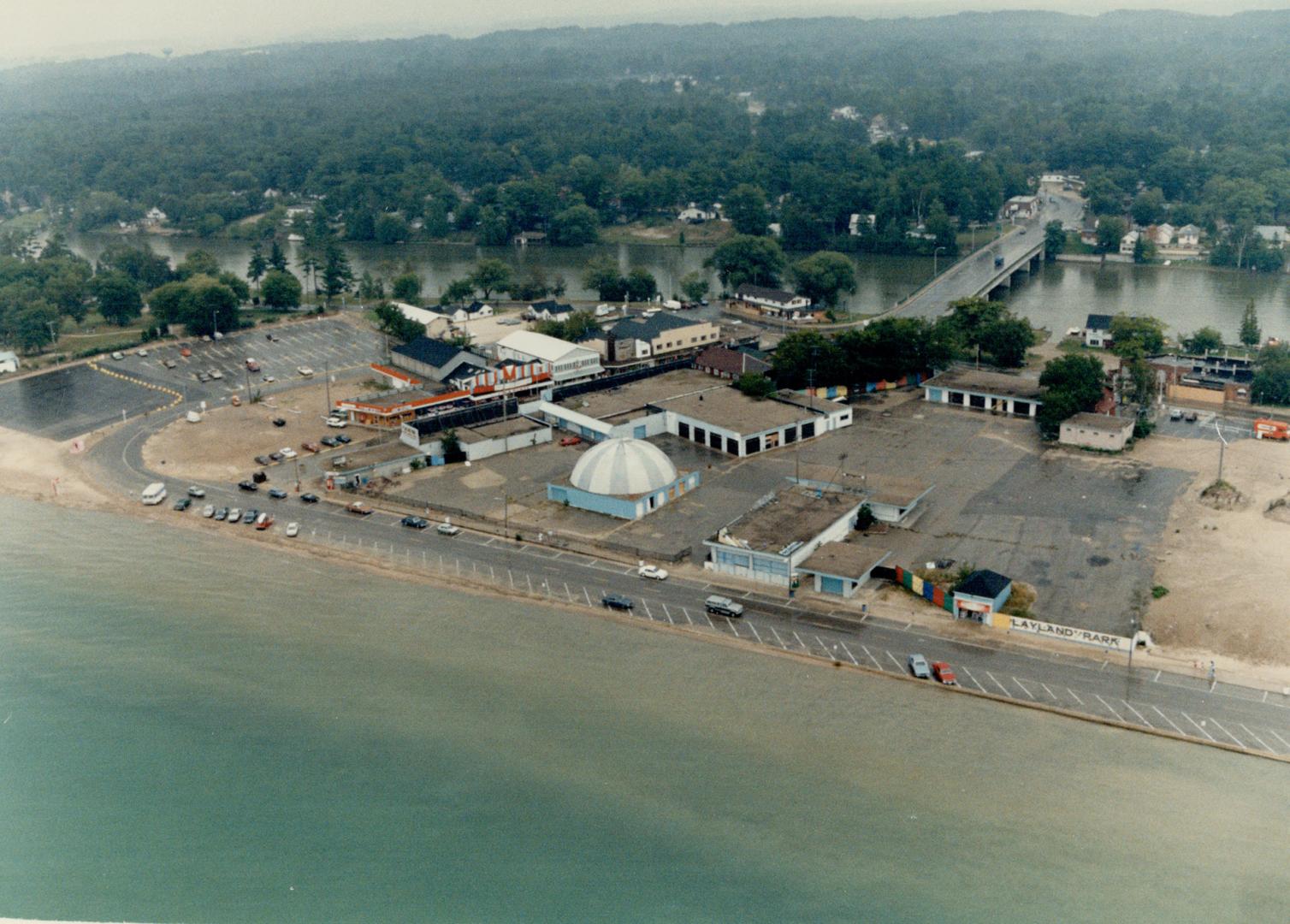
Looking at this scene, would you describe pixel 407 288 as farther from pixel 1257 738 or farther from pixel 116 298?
pixel 1257 738

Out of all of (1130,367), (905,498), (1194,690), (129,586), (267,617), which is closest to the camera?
(1194,690)

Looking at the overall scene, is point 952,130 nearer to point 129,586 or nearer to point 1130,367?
point 1130,367

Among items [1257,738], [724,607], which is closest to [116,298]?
[724,607]

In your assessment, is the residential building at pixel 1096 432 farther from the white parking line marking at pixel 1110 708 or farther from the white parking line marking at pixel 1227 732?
the white parking line marking at pixel 1227 732

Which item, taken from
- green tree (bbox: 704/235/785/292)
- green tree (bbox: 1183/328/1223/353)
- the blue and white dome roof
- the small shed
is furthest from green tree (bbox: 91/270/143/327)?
green tree (bbox: 1183/328/1223/353)

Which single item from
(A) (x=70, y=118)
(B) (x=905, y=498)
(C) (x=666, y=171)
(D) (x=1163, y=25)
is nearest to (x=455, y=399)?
(B) (x=905, y=498)

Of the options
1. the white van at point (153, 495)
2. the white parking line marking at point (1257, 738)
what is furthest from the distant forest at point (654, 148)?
the white parking line marking at point (1257, 738)
